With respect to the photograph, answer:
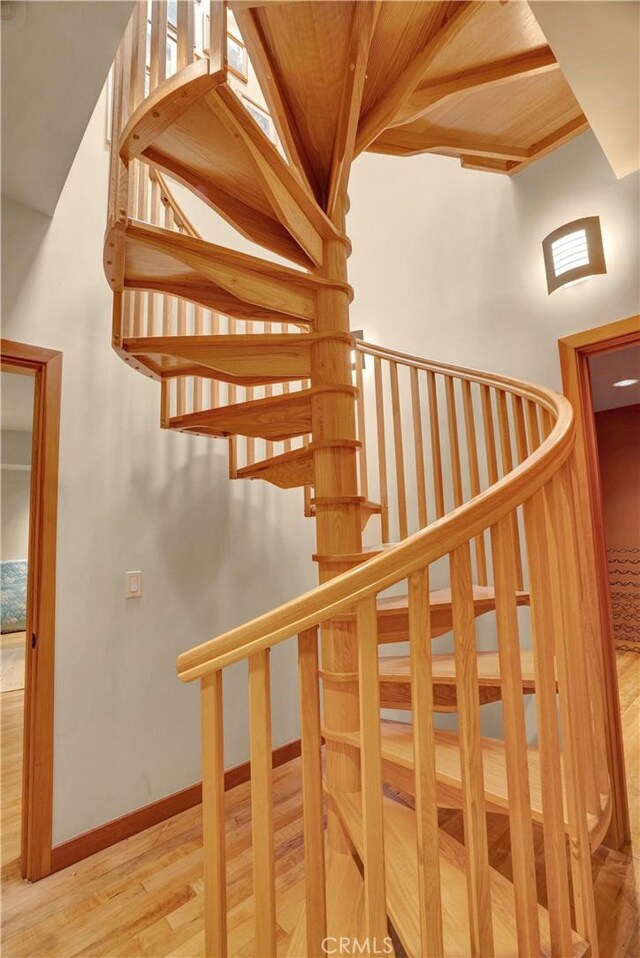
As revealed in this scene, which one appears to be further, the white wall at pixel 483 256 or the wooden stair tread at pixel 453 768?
the white wall at pixel 483 256

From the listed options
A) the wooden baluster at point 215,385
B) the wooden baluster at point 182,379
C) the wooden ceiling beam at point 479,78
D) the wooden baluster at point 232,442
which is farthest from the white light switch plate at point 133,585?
the wooden ceiling beam at point 479,78

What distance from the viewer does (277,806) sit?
2.19 metres

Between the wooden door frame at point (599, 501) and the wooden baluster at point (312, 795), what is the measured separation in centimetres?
140

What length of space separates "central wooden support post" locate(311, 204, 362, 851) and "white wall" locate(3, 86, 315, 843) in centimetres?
97

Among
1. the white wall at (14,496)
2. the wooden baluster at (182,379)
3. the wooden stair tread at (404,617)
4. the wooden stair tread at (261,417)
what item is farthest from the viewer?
the white wall at (14,496)

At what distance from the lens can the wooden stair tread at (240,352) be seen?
161 centimetres

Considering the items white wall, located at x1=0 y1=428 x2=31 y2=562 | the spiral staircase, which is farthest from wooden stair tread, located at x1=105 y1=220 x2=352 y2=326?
white wall, located at x1=0 y1=428 x2=31 y2=562

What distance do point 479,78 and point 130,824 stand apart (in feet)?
11.8

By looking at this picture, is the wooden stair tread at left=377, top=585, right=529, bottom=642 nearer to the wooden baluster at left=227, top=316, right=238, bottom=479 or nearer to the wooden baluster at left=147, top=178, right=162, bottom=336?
the wooden baluster at left=227, top=316, right=238, bottom=479

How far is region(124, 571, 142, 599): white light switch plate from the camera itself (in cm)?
212

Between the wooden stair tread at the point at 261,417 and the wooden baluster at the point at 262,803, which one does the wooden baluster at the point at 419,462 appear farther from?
the wooden baluster at the point at 262,803

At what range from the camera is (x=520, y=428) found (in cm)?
200

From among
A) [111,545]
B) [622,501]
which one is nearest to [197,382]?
[111,545]

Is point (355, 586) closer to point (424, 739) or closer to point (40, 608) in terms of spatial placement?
point (424, 739)
